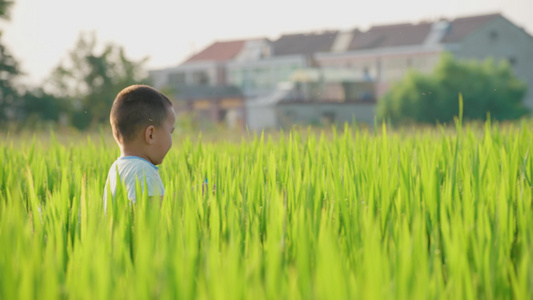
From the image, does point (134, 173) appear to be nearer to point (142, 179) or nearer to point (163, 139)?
point (142, 179)

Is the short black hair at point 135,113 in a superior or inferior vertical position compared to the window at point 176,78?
superior

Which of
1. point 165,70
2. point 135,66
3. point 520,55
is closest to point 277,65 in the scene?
point 165,70

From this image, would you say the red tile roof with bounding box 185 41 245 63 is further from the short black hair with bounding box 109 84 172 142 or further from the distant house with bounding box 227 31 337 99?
the short black hair with bounding box 109 84 172 142

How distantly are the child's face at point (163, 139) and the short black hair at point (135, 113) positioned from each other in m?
0.03

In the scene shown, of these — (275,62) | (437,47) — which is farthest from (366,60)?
(275,62)

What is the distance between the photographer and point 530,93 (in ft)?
141

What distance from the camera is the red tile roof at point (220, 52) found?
5550 centimetres

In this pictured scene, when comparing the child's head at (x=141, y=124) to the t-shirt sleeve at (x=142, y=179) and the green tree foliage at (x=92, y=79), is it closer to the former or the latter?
the t-shirt sleeve at (x=142, y=179)

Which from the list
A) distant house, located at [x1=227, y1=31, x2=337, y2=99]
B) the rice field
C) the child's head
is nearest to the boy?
the child's head

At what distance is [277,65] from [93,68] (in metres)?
25.6

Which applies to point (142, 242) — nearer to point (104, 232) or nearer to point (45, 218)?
point (104, 232)

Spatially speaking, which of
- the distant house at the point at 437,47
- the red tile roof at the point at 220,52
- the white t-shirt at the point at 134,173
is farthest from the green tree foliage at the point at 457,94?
the white t-shirt at the point at 134,173

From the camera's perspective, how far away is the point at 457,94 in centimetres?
3378

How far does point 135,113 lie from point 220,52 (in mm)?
54700
